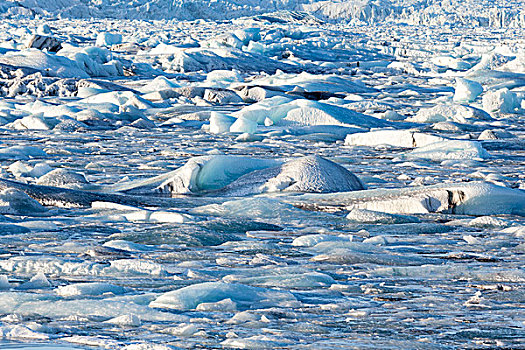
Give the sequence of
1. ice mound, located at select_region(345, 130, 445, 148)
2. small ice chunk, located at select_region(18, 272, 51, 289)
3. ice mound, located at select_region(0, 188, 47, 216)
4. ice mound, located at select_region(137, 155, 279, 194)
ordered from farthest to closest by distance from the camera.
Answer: ice mound, located at select_region(345, 130, 445, 148) → ice mound, located at select_region(137, 155, 279, 194) → ice mound, located at select_region(0, 188, 47, 216) → small ice chunk, located at select_region(18, 272, 51, 289)

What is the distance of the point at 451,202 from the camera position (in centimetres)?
445

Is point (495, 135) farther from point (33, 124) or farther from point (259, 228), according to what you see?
point (259, 228)

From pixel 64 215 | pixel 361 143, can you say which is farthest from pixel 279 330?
pixel 361 143

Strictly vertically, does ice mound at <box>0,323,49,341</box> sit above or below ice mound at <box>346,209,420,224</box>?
above

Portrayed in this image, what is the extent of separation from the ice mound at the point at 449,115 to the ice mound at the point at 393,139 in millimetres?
2435

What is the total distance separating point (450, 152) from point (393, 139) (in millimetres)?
1233

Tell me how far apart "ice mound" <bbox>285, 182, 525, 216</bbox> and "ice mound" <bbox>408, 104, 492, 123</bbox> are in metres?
6.31

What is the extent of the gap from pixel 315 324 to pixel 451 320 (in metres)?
0.38

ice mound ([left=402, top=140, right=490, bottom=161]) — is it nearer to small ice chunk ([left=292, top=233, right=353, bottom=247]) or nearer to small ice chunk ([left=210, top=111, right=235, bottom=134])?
small ice chunk ([left=210, top=111, right=235, bottom=134])

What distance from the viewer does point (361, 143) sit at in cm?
858

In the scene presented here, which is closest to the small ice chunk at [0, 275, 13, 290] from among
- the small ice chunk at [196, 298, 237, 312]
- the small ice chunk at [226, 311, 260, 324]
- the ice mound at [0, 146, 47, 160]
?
the small ice chunk at [196, 298, 237, 312]

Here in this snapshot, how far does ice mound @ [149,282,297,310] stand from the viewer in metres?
2.47

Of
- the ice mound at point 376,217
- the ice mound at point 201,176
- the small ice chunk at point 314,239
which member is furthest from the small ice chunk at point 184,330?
the ice mound at point 201,176

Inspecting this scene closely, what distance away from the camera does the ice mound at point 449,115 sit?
10.9 meters
